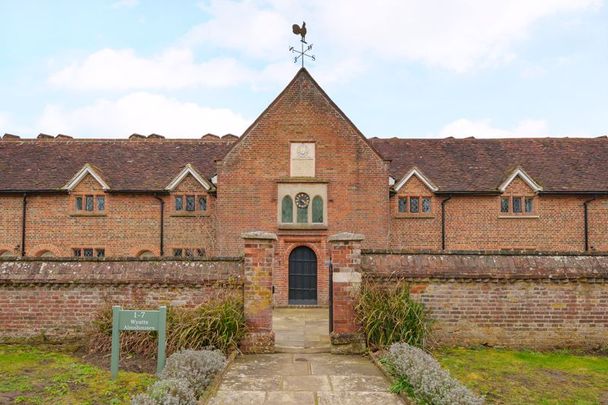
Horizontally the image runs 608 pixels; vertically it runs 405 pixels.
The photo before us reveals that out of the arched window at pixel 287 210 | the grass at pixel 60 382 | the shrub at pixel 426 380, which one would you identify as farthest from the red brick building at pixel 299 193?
the shrub at pixel 426 380

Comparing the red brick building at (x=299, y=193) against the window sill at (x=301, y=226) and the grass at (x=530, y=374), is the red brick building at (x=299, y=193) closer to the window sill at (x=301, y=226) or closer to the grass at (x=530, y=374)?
the window sill at (x=301, y=226)

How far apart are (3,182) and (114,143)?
18.1ft

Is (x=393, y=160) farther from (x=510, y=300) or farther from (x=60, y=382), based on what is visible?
(x=60, y=382)

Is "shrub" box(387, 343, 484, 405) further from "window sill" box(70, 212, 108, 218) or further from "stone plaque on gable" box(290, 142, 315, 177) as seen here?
"window sill" box(70, 212, 108, 218)

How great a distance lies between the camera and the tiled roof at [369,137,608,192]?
21.3 meters

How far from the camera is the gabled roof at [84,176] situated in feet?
68.6

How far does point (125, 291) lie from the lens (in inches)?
385

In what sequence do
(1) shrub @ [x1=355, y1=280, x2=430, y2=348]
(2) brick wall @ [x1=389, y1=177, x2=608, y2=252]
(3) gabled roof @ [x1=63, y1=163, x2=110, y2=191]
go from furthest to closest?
(3) gabled roof @ [x1=63, y1=163, x2=110, y2=191], (2) brick wall @ [x1=389, y1=177, x2=608, y2=252], (1) shrub @ [x1=355, y1=280, x2=430, y2=348]

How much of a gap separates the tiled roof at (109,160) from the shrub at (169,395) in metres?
15.9

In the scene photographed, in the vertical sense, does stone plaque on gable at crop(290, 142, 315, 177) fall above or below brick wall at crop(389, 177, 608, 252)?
above

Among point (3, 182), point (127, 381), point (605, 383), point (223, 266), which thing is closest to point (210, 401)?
→ point (127, 381)

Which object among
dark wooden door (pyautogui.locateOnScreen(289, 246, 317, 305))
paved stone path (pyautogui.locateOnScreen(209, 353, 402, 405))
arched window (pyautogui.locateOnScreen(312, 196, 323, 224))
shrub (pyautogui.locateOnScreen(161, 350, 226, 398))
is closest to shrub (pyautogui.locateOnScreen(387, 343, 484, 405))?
paved stone path (pyautogui.locateOnScreen(209, 353, 402, 405))

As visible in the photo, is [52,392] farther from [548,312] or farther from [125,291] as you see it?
[548,312]

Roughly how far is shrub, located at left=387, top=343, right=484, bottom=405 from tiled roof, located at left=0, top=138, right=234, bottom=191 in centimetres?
1602
